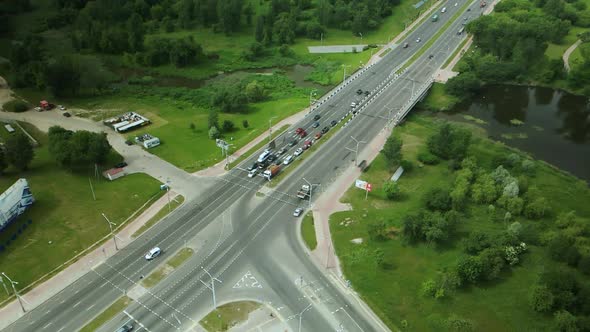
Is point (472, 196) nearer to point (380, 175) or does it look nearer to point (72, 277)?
point (380, 175)

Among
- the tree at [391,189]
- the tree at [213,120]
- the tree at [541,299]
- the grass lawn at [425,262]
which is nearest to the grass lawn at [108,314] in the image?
the grass lawn at [425,262]

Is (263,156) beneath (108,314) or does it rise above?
above

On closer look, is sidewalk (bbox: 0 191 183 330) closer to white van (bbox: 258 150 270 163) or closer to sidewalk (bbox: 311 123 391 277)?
white van (bbox: 258 150 270 163)

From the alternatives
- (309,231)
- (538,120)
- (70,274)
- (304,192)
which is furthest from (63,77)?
(538,120)

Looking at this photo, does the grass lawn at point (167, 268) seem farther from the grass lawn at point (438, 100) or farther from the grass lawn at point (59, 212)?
the grass lawn at point (438, 100)

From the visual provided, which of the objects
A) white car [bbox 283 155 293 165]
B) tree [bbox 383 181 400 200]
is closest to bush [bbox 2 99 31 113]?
white car [bbox 283 155 293 165]

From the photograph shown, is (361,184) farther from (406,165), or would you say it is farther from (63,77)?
(63,77)
